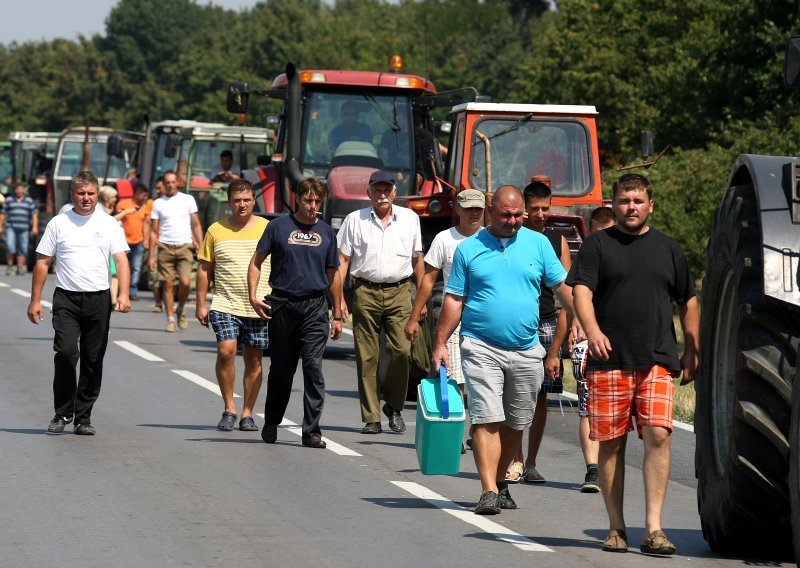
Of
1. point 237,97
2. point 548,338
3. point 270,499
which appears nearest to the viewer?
point 270,499

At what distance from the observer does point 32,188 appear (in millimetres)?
38688

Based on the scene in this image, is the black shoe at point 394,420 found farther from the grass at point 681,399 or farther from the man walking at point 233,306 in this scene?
the grass at point 681,399

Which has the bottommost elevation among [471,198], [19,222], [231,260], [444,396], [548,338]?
[444,396]

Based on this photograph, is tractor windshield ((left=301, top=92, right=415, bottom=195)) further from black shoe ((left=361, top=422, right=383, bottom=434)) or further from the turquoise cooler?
the turquoise cooler

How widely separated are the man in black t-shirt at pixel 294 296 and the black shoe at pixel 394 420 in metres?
0.96

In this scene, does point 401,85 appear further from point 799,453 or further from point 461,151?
point 799,453

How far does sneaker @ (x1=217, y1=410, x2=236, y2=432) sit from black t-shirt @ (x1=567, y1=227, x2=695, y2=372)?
498 cm

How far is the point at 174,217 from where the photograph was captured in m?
22.2

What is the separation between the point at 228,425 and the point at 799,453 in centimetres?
650

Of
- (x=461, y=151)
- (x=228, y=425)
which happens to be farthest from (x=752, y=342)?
(x=461, y=151)

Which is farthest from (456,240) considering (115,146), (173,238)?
(115,146)

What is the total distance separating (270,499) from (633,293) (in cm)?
261

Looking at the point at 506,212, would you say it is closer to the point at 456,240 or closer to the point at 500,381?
the point at 500,381

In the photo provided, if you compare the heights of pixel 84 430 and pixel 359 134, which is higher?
pixel 359 134
